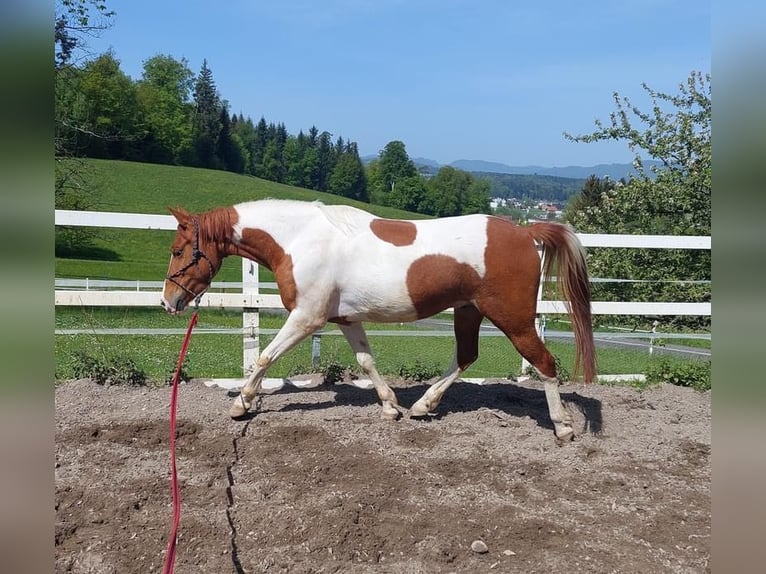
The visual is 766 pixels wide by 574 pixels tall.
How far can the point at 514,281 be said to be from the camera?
4.60 metres

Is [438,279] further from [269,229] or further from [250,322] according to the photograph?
[250,322]

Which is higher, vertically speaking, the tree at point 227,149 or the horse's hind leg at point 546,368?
the tree at point 227,149

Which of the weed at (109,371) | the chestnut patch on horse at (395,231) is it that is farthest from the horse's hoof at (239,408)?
the chestnut patch on horse at (395,231)

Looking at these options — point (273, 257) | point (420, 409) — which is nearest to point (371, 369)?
point (420, 409)

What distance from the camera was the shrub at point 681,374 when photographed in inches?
255

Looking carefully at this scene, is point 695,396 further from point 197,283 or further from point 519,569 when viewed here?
point 197,283

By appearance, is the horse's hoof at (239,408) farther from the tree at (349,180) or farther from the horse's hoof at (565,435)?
the tree at (349,180)

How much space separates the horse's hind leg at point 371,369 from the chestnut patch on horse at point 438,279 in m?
0.71

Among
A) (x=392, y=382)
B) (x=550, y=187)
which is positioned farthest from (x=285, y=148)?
(x=392, y=382)

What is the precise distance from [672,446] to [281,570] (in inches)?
129

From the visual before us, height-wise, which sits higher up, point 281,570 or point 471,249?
point 471,249

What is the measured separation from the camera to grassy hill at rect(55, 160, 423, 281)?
23.5 metres

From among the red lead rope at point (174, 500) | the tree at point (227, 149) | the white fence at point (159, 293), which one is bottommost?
the red lead rope at point (174, 500)

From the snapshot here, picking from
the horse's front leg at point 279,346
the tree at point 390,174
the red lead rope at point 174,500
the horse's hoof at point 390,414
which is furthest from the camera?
the tree at point 390,174
